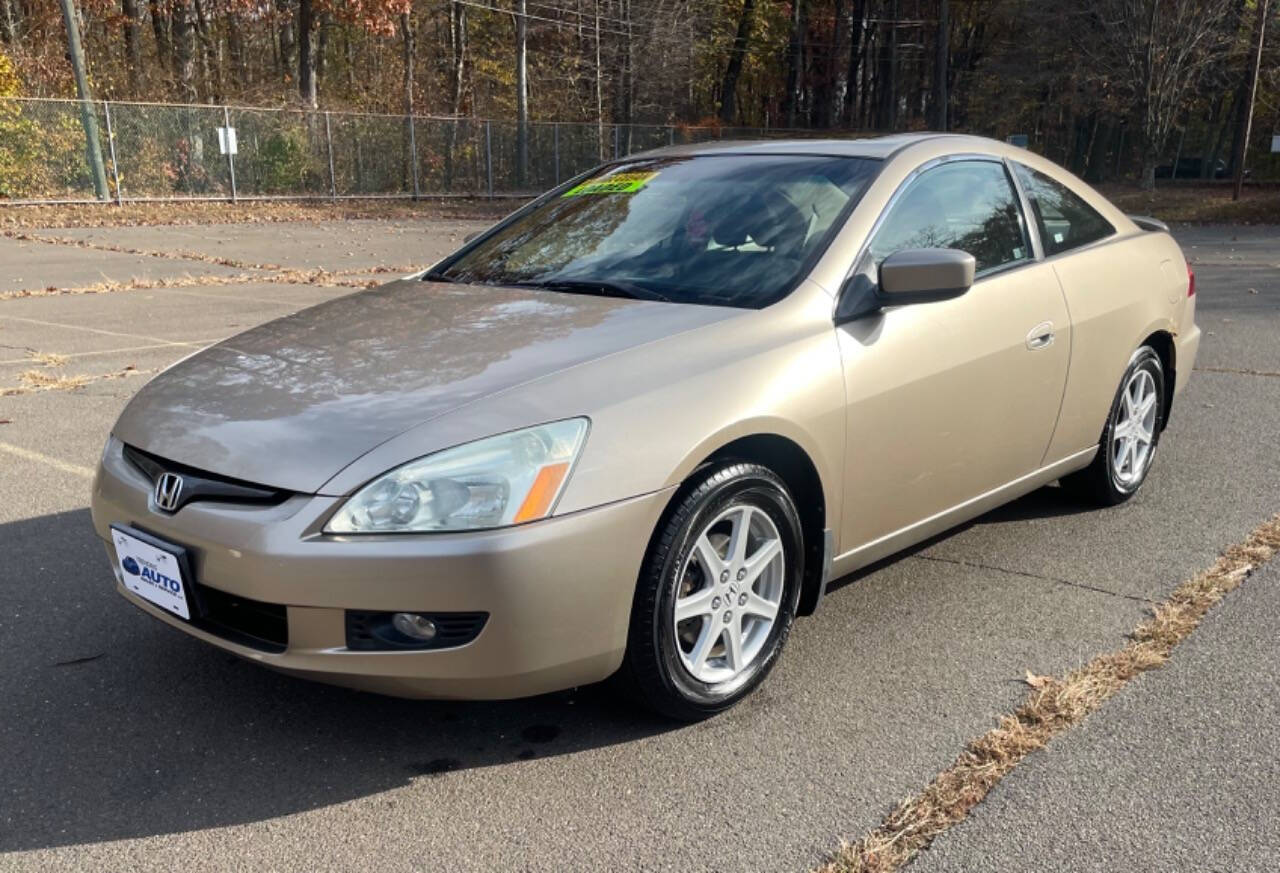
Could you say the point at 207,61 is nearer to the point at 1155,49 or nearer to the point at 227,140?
the point at 227,140

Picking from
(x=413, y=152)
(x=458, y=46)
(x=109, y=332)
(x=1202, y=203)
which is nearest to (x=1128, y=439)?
(x=109, y=332)

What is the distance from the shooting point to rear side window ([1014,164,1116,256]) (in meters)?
4.12

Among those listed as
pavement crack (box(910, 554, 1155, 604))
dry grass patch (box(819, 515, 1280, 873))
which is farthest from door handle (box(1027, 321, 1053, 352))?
dry grass patch (box(819, 515, 1280, 873))

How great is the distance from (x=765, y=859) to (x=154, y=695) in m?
1.78

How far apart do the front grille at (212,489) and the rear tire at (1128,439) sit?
338 centimetres

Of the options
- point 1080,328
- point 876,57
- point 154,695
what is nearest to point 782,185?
point 1080,328

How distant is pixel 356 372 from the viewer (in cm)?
286

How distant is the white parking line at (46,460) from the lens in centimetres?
498

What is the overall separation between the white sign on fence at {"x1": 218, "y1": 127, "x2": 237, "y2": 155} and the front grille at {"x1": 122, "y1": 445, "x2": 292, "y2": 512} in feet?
73.0

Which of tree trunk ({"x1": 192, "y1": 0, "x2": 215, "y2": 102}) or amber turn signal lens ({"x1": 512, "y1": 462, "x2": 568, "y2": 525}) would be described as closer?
amber turn signal lens ({"x1": 512, "y1": 462, "x2": 568, "y2": 525})

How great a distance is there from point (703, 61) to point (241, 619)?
48036 millimetres

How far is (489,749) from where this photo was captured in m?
2.76

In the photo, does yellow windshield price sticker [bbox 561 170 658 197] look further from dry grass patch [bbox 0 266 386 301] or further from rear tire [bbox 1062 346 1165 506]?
dry grass patch [bbox 0 266 386 301]

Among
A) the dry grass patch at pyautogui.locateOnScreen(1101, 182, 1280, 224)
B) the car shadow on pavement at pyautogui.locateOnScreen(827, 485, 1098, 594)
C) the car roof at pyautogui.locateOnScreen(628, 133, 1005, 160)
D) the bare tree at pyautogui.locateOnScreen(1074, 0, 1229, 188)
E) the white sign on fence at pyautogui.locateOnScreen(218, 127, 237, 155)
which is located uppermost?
the bare tree at pyautogui.locateOnScreen(1074, 0, 1229, 188)
